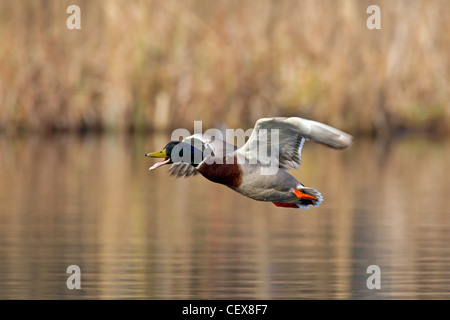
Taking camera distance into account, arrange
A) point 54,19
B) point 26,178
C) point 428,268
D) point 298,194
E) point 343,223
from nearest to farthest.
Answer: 1. point 298,194
2. point 428,268
3. point 343,223
4. point 26,178
5. point 54,19

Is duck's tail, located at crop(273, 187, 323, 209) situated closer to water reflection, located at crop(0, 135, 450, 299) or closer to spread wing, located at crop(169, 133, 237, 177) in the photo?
spread wing, located at crop(169, 133, 237, 177)

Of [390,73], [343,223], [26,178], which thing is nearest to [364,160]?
[390,73]

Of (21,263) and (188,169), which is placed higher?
(188,169)

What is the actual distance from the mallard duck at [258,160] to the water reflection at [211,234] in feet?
6.19

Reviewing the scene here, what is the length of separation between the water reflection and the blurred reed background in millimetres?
2962

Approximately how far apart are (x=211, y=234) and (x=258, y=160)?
238 inches

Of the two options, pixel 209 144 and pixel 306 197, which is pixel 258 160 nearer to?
pixel 209 144

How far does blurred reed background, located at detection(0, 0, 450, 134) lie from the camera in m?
27.1

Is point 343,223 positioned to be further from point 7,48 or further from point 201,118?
point 7,48

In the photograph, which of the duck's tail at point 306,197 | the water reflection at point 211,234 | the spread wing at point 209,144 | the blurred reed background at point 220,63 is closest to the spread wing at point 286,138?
the spread wing at point 209,144

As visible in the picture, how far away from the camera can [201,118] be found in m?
27.3

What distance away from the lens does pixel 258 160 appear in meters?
8.80

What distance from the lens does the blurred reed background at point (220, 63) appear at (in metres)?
27.1
